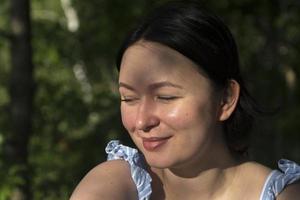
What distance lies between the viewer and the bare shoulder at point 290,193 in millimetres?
1982

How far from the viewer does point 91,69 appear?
8.80 metres

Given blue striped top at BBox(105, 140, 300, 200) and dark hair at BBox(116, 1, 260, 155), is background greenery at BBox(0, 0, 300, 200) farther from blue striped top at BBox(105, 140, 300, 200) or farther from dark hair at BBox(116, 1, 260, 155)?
dark hair at BBox(116, 1, 260, 155)

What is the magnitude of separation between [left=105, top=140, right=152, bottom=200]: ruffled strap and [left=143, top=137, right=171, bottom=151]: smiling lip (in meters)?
0.16

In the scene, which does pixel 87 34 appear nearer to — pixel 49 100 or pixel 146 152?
pixel 49 100

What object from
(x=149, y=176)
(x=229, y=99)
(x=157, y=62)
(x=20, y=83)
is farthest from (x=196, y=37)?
(x=20, y=83)

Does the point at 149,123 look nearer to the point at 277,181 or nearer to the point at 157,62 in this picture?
the point at 157,62

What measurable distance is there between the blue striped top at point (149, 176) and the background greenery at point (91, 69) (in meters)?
2.78

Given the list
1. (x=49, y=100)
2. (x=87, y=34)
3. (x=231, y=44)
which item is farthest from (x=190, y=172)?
(x=87, y=34)

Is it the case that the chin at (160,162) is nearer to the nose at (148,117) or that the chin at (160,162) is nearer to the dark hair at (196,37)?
the nose at (148,117)

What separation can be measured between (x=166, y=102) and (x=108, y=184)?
28 cm

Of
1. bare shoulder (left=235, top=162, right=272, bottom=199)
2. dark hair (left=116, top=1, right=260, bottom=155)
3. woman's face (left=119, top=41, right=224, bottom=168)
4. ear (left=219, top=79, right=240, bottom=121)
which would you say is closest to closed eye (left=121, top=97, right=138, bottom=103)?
woman's face (left=119, top=41, right=224, bottom=168)

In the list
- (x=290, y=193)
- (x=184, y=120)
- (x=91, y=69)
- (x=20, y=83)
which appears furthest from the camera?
(x=91, y=69)

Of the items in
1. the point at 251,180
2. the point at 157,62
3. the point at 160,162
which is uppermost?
the point at 157,62

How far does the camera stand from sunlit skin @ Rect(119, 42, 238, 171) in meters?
1.87
